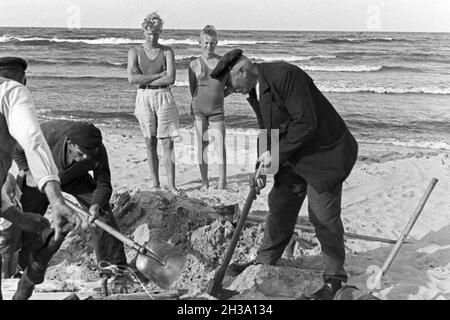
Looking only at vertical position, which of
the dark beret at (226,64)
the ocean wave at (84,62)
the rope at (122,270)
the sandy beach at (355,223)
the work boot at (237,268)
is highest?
the dark beret at (226,64)

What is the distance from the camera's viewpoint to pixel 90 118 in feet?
43.9

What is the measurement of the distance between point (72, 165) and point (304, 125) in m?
1.63

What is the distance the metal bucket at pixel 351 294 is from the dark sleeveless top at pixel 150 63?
348 centimetres

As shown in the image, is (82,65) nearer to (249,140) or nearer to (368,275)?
(249,140)

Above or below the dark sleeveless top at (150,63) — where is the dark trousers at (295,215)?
below

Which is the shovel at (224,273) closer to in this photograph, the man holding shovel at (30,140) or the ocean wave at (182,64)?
the man holding shovel at (30,140)

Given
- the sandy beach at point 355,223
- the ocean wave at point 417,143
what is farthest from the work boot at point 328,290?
the ocean wave at point 417,143

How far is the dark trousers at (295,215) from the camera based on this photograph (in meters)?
4.28

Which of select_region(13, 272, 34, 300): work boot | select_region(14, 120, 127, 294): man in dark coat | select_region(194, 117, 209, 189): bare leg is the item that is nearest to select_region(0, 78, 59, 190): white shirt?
select_region(14, 120, 127, 294): man in dark coat

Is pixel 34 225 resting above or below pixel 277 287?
above

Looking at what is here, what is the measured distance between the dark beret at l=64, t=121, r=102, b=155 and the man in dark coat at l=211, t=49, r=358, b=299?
0.97 metres

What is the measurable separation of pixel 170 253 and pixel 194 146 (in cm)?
486

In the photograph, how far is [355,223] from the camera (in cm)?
627

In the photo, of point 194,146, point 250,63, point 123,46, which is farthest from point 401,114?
point 123,46
